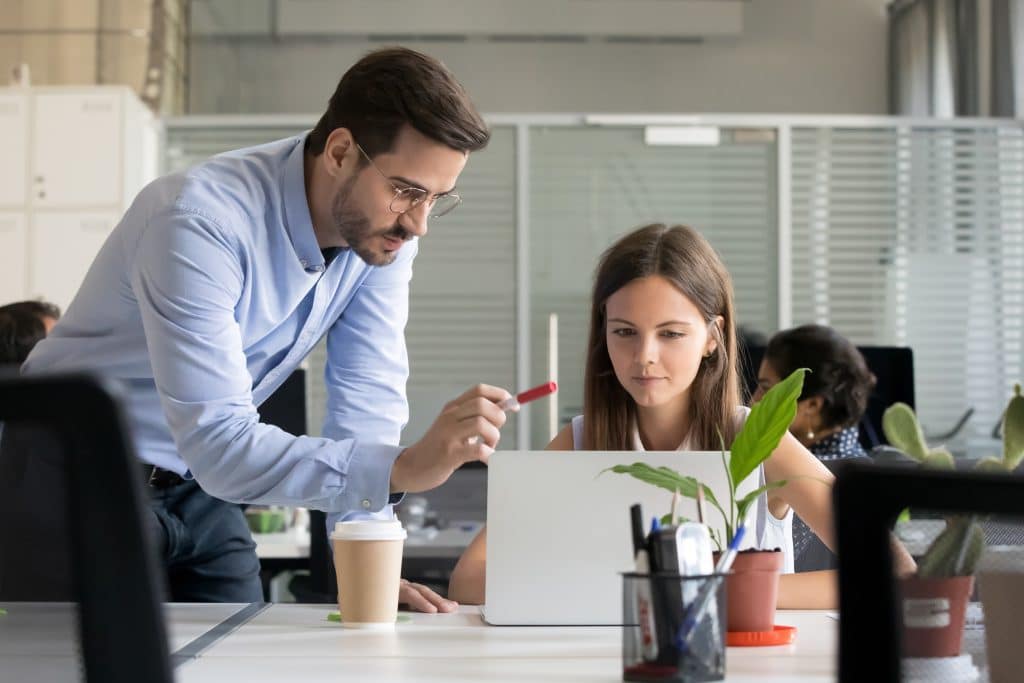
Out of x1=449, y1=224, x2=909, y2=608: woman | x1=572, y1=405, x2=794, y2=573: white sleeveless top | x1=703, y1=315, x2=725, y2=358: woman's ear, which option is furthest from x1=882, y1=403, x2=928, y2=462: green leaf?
x1=703, y1=315, x2=725, y2=358: woman's ear

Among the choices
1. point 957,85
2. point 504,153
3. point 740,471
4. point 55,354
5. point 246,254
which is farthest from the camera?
point 957,85

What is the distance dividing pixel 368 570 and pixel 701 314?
0.85 meters

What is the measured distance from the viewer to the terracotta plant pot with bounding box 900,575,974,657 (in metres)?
0.68

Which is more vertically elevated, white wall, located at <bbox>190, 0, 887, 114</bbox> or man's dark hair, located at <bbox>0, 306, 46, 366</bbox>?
white wall, located at <bbox>190, 0, 887, 114</bbox>

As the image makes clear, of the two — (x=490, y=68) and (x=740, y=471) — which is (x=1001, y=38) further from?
(x=740, y=471)

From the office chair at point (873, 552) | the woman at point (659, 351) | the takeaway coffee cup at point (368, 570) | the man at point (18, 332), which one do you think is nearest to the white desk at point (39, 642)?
the office chair at point (873, 552)

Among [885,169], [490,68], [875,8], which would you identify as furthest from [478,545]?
[875,8]

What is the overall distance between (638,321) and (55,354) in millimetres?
941

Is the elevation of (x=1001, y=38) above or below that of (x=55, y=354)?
above

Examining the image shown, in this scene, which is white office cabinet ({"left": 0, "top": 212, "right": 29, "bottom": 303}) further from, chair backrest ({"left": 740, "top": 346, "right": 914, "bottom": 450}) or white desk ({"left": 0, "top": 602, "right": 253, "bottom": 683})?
white desk ({"left": 0, "top": 602, "right": 253, "bottom": 683})

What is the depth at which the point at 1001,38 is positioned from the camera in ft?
20.3

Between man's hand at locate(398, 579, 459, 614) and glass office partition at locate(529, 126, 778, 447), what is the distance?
13.8ft

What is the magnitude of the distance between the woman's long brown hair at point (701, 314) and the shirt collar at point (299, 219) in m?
0.50

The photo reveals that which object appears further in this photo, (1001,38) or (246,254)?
(1001,38)
